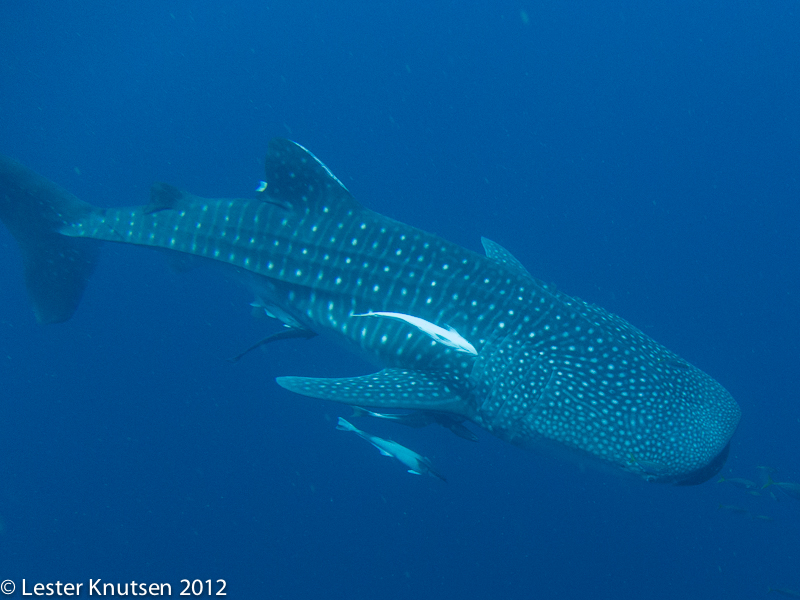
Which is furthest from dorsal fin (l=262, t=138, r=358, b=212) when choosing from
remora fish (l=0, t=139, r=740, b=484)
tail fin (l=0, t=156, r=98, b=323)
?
tail fin (l=0, t=156, r=98, b=323)

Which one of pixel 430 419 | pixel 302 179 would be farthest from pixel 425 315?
pixel 302 179

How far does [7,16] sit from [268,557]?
59.9ft

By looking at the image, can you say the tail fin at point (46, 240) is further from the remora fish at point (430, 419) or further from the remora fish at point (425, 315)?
the remora fish at point (430, 419)

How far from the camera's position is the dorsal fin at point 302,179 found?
4.74 metres

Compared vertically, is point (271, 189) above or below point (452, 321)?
above

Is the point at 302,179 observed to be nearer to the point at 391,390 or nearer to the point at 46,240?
the point at 391,390

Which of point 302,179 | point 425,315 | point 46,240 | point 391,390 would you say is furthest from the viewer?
point 46,240

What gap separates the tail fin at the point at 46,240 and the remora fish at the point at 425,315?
19mm

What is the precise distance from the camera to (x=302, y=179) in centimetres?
479

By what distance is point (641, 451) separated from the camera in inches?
132

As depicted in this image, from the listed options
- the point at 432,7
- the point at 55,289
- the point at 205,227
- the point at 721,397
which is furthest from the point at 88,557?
the point at 432,7

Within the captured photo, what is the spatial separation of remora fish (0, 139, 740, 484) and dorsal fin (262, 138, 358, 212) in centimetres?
1

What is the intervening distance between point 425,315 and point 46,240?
5075mm

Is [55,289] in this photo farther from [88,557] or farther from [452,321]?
[88,557]
